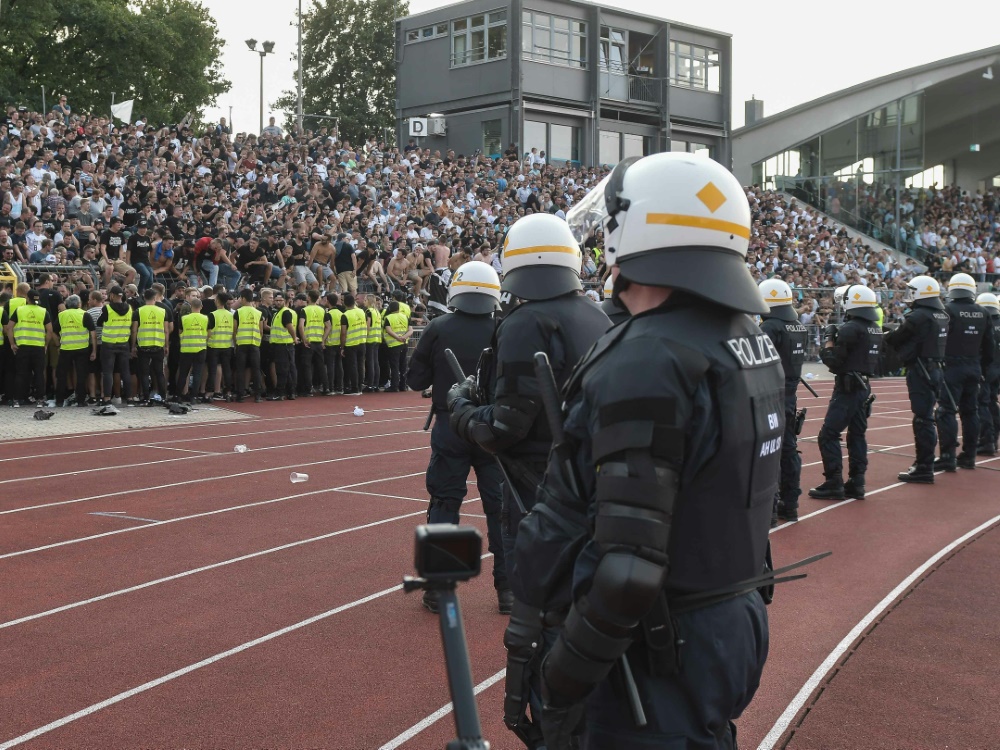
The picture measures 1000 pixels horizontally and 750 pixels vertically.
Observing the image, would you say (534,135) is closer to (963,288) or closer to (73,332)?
(73,332)

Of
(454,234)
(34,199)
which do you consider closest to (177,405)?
(34,199)

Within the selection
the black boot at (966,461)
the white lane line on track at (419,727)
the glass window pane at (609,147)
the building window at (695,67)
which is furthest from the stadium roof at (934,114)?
the white lane line on track at (419,727)

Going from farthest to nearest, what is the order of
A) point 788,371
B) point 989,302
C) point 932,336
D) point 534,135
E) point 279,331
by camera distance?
1. point 534,135
2. point 279,331
3. point 989,302
4. point 932,336
5. point 788,371

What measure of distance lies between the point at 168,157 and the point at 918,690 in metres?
21.1

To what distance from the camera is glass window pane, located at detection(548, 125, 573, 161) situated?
138 ft

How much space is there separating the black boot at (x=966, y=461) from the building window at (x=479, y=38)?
101ft

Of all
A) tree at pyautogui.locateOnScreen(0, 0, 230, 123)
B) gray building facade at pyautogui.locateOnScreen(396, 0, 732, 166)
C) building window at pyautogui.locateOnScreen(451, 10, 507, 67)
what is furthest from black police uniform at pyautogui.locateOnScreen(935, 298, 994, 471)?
tree at pyautogui.locateOnScreen(0, 0, 230, 123)

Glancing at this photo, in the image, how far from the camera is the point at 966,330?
1316 cm

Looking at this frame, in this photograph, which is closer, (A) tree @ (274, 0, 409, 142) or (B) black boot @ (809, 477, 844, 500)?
(B) black boot @ (809, 477, 844, 500)

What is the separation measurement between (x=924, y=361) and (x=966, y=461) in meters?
2.15

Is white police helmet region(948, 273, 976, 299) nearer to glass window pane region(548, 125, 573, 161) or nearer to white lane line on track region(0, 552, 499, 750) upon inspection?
white lane line on track region(0, 552, 499, 750)

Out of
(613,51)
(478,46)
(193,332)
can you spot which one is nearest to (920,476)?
(193,332)

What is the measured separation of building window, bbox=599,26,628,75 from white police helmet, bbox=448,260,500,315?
3844cm

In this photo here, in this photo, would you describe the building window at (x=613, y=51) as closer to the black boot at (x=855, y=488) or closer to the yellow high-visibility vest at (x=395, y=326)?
the yellow high-visibility vest at (x=395, y=326)
